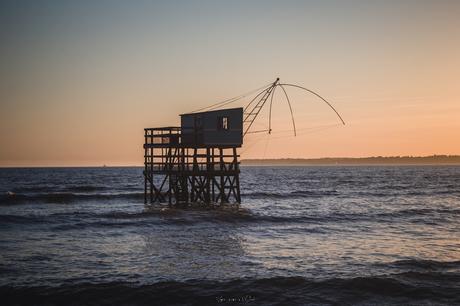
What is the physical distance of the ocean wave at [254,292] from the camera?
13.0 metres

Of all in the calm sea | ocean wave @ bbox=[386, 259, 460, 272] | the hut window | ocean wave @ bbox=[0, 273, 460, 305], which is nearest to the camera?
ocean wave @ bbox=[0, 273, 460, 305]

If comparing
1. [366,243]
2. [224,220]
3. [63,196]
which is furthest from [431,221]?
[63,196]

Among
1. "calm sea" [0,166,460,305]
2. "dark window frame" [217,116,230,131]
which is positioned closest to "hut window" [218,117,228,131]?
"dark window frame" [217,116,230,131]

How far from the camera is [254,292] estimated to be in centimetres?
1362

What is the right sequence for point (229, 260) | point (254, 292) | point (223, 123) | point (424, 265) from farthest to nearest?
point (223, 123) → point (229, 260) → point (424, 265) → point (254, 292)

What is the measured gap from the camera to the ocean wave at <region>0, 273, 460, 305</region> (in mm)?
12992

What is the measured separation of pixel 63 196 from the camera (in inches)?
2058

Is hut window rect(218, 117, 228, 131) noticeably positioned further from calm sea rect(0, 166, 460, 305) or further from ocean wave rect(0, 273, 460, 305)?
ocean wave rect(0, 273, 460, 305)

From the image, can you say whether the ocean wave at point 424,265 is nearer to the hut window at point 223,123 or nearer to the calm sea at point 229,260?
the calm sea at point 229,260

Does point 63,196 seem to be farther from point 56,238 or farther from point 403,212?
point 403,212

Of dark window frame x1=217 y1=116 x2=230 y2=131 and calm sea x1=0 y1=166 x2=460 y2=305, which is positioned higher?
dark window frame x1=217 y1=116 x2=230 y2=131

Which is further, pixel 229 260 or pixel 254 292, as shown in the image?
→ pixel 229 260

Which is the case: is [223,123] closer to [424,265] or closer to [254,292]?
[424,265]

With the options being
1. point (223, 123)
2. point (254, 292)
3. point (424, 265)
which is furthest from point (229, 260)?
point (223, 123)
